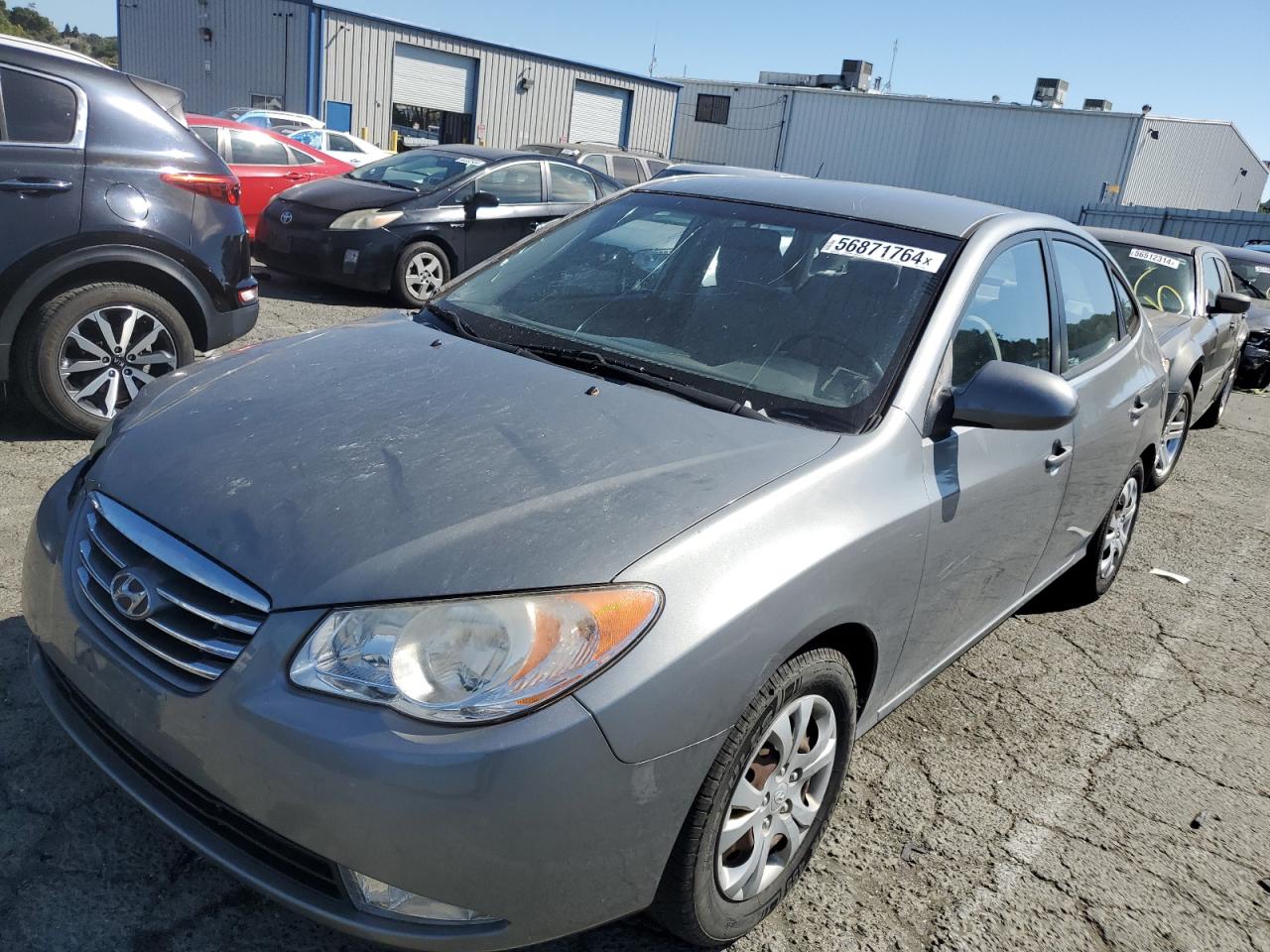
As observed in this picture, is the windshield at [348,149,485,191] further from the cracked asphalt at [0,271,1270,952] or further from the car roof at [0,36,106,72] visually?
the cracked asphalt at [0,271,1270,952]

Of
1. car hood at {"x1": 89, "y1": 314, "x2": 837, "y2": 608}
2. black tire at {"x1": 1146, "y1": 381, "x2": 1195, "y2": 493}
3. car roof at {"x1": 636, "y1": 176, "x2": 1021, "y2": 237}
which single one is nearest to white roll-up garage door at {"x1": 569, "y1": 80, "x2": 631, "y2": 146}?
black tire at {"x1": 1146, "y1": 381, "x2": 1195, "y2": 493}

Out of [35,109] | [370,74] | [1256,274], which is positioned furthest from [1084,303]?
[370,74]

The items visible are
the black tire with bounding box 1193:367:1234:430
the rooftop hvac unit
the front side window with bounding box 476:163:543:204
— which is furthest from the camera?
the rooftop hvac unit

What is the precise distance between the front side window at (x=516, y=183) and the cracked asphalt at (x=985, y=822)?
619cm

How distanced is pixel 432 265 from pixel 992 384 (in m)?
7.65

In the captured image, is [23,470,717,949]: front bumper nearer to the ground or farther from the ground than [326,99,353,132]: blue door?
nearer to the ground

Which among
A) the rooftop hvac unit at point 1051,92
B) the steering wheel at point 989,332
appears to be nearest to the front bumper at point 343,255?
the steering wheel at point 989,332

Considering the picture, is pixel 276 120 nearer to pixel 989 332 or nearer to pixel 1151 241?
pixel 1151 241

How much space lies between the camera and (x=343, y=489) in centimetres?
207

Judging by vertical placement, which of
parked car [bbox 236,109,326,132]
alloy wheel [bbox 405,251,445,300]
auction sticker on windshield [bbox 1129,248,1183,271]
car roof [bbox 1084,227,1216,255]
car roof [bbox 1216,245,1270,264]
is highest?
car roof [bbox 1084,227,1216,255]

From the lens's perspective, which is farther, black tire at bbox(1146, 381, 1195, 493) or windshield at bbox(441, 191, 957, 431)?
black tire at bbox(1146, 381, 1195, 493)

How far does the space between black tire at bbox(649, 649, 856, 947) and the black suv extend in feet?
13.0

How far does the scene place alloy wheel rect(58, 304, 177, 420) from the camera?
472 centimetres

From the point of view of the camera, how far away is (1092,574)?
448 cm
